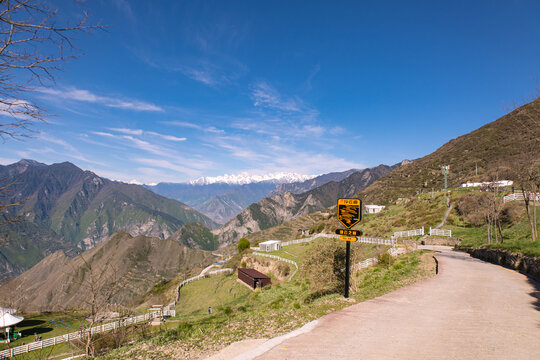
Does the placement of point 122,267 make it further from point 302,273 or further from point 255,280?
point 302,273

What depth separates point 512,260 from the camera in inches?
694

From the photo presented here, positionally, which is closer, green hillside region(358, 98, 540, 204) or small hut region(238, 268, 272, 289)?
small hut region(238, 268, 272, 289)

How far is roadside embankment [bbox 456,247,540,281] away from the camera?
14.5 m

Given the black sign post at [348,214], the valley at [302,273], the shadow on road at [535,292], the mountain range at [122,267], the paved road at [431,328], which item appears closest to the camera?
the paved road at [431,328]

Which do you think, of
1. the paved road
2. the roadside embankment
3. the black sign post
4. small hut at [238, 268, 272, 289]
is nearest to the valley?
the paved road

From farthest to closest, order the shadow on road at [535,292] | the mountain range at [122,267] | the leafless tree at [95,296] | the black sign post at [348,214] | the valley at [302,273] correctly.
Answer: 1. the mountain range at [122,267]
2. the black sign post at [348,214]
3. the shadow on road at [535,292]
4. the leafless tree at [95,296]
5. the valley at [302,273]

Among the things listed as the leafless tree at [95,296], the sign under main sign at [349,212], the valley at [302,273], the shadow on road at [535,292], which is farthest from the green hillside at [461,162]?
the leafless tree at [95,296]

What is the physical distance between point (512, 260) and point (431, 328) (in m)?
15.5

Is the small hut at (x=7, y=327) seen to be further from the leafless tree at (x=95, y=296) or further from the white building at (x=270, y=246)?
the white building at (x=270, y=246)

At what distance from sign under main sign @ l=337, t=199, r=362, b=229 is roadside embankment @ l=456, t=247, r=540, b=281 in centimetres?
1107

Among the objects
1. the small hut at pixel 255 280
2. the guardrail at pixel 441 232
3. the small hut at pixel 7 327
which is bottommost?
the small hut at pixel 7 327

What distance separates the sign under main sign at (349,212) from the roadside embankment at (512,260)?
11070 millimetres

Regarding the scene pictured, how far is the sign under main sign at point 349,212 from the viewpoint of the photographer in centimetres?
1150

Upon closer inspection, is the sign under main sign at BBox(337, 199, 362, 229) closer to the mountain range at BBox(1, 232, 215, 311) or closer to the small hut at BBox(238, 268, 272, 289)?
the small hut at BBox(238, 268, 272, 289)
